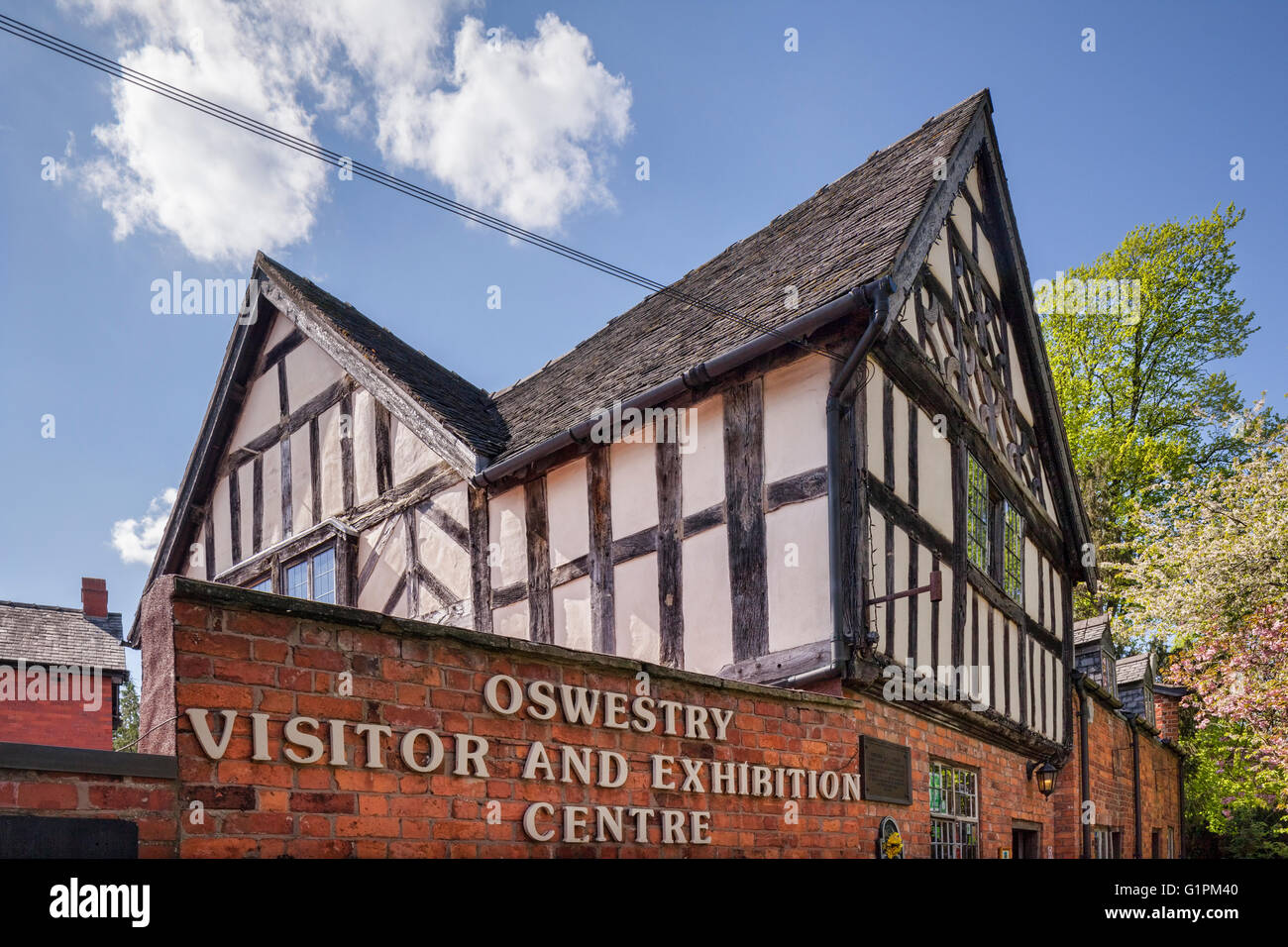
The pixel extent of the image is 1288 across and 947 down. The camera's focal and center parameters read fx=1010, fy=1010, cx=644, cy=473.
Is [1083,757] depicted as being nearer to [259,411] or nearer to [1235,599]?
[1235,599]

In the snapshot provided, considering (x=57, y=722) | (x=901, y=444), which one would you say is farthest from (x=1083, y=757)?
(x=57, y=722)

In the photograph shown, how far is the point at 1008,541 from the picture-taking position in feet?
38.6

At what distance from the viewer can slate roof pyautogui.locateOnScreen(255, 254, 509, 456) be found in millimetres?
11242

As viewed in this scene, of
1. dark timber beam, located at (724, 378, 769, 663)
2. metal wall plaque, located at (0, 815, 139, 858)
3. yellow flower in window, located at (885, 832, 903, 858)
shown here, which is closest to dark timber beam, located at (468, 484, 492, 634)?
dark timber beam, located at (724, 378, 769, 663)

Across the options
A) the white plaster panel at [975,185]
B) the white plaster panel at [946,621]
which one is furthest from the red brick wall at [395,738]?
the white plaster panel at [975,185]

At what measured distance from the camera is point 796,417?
8047mm

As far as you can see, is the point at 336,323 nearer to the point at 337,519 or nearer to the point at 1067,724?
the point at 337,519

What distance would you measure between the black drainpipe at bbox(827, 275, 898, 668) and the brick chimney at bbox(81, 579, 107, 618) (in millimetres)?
25052

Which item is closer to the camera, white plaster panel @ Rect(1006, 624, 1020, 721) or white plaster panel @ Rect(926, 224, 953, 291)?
white plaster panel @ Rect(926, 224, 953, 291)

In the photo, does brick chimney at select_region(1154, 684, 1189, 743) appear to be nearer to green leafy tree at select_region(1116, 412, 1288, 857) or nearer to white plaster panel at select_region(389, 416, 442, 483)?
green leafy tree at select_region(1116, 412, 1288, 857)

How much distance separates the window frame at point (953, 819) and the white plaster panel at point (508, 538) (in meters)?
4.12
